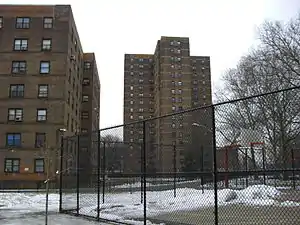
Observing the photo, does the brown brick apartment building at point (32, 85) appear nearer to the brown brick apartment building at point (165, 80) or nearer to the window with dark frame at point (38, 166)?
the window with dark frame at point (38, 166)

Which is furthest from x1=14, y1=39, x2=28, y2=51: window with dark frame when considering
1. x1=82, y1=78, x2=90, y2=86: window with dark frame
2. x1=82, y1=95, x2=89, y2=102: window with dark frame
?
x1=82, y1=95, x2=89, y2=102: window with dark frame

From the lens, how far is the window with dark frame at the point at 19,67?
52062 mm

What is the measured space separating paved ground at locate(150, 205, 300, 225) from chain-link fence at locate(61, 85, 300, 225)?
3cm

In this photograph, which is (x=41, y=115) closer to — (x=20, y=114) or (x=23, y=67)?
(x=20, y=114)

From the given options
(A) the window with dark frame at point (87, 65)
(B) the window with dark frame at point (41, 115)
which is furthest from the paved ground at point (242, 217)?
(A) the window with dark frame at point (87, 65)

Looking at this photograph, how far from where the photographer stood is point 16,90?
170 ft

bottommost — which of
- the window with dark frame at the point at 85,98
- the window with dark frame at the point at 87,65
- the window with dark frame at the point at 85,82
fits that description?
the window with dark frame at the point at 85,98

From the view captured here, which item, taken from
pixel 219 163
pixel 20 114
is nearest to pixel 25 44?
pixel 20 114

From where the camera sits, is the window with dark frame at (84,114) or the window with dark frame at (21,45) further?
the window with dark frame at (84,114)

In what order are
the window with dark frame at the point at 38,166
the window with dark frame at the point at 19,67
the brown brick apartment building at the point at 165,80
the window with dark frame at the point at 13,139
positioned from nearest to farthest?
the window with dark frame at the point at 38,166, the window with dark frame at the point at 13,139, the window with dark frame at the point at 19,67, the brown brick apartment building at the point at 165,80

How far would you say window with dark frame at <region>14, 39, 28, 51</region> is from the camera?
52.7m

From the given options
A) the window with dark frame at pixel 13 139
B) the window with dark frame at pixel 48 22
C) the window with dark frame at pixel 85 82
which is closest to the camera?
the window with dark frame at pixel 13 139

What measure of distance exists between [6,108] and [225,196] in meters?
39.5

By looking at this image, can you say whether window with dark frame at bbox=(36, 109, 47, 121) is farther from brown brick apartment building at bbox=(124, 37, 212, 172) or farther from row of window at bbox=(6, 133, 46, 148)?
brown brick apartment building at bbox=(124, 37, 212, 172)
